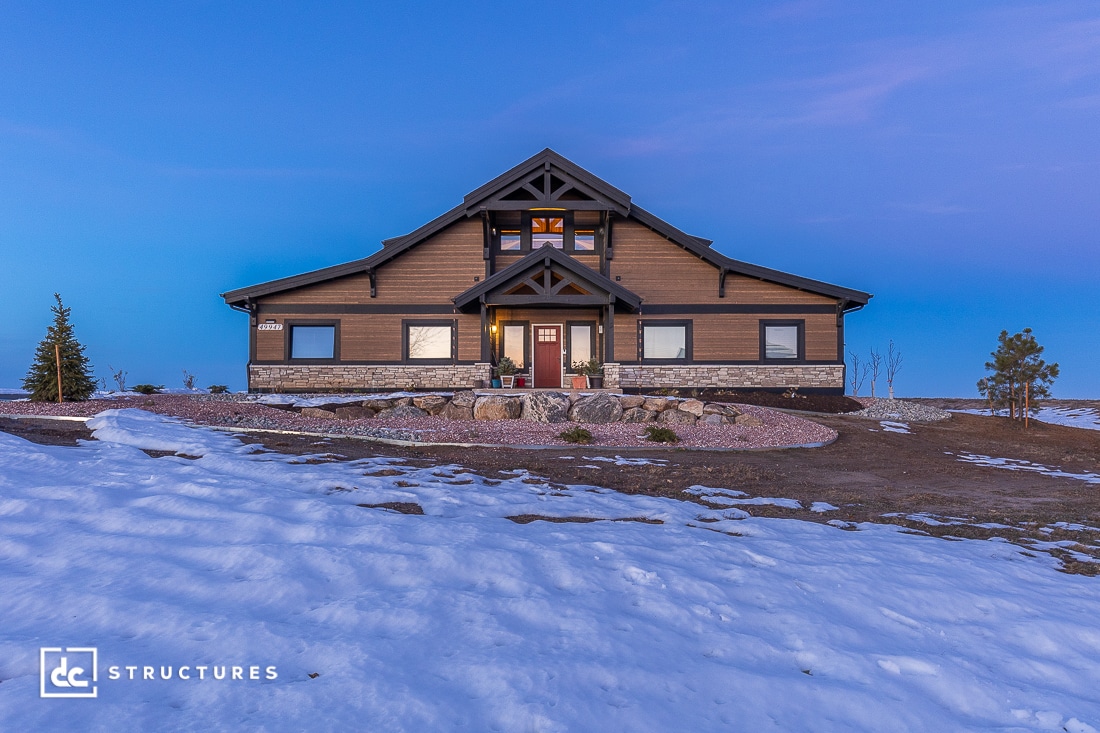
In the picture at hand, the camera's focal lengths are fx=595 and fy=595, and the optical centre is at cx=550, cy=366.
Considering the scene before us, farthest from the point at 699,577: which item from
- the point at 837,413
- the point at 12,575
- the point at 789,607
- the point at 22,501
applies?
the point at 837,413

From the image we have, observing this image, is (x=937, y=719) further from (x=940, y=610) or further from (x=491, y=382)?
(x=491, y=382)

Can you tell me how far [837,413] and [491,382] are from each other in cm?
1093

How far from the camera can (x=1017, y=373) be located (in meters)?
18.0

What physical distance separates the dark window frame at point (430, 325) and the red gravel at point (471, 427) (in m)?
6.26

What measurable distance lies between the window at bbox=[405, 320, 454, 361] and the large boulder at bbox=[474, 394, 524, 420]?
6.35 m

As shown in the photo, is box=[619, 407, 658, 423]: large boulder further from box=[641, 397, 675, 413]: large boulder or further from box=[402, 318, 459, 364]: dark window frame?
box=[402, 318, 459, 364]: dark window frame

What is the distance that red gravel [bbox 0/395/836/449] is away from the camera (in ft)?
37.5

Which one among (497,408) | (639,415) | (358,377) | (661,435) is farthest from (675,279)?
(358,377)

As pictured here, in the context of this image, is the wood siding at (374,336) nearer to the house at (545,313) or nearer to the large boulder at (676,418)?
the house at (545,313)

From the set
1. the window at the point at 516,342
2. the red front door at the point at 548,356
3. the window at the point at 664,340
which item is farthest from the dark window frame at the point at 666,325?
the window at the point at 516,342

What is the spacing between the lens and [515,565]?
372 centimetres

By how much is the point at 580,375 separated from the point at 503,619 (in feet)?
55.8

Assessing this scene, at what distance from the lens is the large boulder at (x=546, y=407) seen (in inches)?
563

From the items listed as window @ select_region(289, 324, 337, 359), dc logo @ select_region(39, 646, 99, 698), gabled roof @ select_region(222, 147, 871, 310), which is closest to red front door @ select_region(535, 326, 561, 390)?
gabled roof @ select_region(222, 147, 871, 310)
